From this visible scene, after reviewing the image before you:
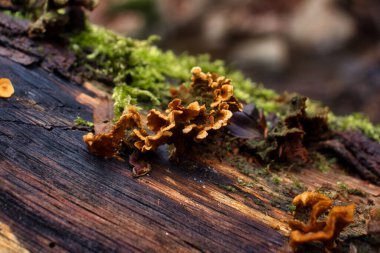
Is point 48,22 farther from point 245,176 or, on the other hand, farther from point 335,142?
point 335,142

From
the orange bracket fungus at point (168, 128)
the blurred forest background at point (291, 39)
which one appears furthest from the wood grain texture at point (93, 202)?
the blurred forest background at point (291, 39)

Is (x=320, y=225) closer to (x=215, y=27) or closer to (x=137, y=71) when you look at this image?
(x=137, y=71)

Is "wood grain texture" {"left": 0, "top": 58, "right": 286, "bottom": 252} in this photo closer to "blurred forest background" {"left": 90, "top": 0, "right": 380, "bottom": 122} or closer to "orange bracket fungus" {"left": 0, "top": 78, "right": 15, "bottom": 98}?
"orange bracket fungus" {"left": 0, "top": 78, "right": 15, "bottom": 98}

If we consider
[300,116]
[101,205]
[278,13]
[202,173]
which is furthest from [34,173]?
[278,13]

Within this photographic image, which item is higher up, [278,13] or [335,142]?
[278,13]

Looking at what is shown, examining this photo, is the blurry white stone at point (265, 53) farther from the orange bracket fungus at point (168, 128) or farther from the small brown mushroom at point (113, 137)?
the small brown mushroom at point (113, 137)
